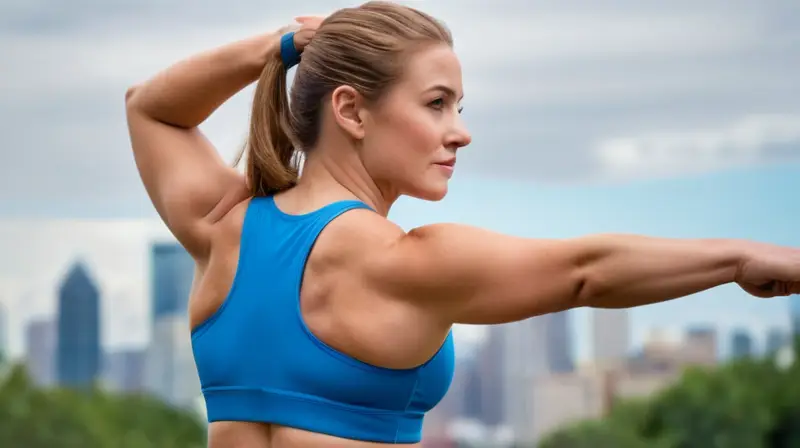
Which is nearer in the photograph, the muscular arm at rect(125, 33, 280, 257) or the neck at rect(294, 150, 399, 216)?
the neck at rect(294, 150, 399, 216)

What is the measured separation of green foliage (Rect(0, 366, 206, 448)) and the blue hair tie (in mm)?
19598

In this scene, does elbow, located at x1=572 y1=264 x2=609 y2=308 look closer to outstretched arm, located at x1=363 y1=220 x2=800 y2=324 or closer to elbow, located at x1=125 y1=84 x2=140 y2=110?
outstretched arm, located at x1=363 y1=220 x2=800 y2=324

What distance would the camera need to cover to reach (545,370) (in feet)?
150

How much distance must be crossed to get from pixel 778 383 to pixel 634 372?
1180cm

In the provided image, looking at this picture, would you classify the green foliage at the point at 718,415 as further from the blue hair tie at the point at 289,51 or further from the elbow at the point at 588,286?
the elbow at the point at 588,286

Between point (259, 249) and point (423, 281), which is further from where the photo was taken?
point (259, 249)

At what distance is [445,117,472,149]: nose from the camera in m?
2.75

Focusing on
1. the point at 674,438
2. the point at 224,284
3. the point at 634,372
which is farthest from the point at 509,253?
the point at 634,372

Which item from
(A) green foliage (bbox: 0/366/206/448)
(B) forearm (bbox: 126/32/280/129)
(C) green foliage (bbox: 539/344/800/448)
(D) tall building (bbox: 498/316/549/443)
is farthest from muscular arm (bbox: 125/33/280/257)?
(D) tall building (bbox: 498/316/549/443)

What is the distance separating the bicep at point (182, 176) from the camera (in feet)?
9.78

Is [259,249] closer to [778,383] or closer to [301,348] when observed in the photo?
[301,348]

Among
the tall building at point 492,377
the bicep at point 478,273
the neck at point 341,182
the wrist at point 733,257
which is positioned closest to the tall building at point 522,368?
the tall building at point 492,377

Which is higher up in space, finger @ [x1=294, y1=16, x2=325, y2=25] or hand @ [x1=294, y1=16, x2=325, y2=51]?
finger @ [x1=294, y1=16, x2=325, y2=25]

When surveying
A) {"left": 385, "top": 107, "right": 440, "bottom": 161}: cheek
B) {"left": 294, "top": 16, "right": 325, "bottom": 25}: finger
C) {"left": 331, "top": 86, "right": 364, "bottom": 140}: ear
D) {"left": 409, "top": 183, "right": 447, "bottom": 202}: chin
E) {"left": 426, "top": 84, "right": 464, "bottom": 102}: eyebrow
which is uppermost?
{"left": 294, "top": 16, "right": 325, "bottom": 25}: finger
